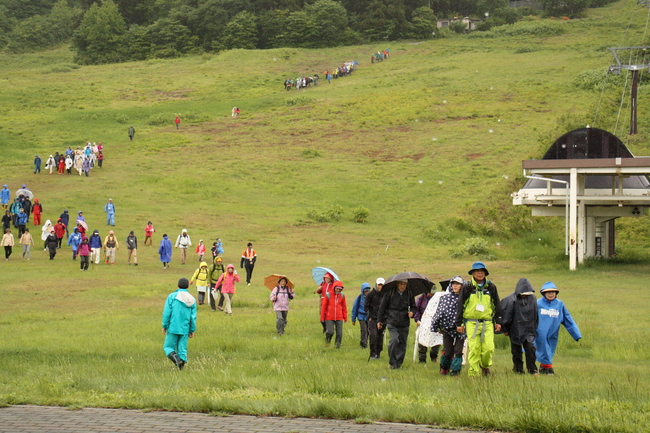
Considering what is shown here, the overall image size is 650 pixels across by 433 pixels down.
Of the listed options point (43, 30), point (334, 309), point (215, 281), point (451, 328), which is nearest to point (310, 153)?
point (215, 281)

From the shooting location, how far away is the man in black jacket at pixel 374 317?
45.8ft

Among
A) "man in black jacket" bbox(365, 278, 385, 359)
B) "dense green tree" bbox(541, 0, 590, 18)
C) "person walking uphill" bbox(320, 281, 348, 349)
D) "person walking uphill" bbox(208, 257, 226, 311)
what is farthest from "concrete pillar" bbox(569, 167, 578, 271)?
"dense green tree" bbox(541, 0, 590, 18)

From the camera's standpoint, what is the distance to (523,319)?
1133 centimetres

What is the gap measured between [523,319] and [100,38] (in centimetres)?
11457

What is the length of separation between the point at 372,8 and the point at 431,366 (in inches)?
4477

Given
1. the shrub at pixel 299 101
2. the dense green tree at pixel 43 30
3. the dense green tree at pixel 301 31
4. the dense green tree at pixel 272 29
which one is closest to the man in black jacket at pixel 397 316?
the shrub at pixel 299 101

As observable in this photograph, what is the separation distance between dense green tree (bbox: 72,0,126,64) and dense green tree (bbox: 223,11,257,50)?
52.9 feet

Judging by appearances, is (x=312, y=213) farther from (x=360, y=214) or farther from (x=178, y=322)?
(x=178, y=322)

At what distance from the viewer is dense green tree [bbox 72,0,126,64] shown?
115 m

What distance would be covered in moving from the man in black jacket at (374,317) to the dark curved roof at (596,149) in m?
20.3

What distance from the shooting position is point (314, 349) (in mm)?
15055

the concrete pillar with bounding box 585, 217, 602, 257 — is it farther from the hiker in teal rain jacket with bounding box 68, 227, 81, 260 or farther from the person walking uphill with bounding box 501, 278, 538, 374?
the person walking uphill with bounding box 501, 278, 538, 374

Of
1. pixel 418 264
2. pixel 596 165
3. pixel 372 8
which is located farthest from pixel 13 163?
pixel 372 8

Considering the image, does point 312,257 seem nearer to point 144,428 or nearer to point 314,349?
point 314,349
